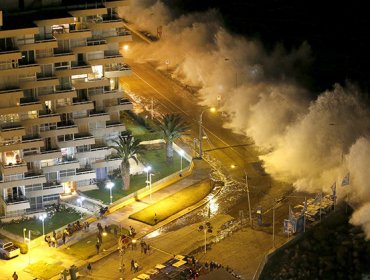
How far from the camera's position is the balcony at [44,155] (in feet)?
395

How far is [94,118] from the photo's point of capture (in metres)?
127

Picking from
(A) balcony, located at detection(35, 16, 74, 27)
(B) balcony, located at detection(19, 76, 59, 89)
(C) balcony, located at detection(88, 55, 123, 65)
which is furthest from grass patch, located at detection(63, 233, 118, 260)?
(A) balcony, located at detection(35, 16, 74, 27)

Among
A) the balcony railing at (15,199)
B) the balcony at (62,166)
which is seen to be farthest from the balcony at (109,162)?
the balcony railing at (15,199)

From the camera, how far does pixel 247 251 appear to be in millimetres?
111438

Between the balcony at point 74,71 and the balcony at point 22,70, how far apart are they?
4.73 meters

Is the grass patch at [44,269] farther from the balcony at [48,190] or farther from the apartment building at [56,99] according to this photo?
the balcony at [48,190]

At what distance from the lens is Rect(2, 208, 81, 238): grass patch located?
117188 mm

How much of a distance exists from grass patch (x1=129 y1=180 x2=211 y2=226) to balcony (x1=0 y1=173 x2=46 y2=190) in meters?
12.5

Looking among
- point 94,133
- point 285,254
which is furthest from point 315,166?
point 94,133

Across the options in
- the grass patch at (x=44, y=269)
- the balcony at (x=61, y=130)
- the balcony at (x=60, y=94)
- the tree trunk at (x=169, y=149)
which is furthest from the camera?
the tree trunk at (x=169, y=149)

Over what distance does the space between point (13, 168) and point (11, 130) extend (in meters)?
4.82

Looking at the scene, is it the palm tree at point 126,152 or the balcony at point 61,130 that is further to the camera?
the palm tree at point 126,152

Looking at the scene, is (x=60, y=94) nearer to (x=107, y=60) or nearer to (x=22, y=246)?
(x=107, y=60)

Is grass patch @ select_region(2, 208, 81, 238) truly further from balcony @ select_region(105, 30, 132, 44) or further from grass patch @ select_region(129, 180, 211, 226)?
balcony @ select_region(105, 30, 132, 44)
